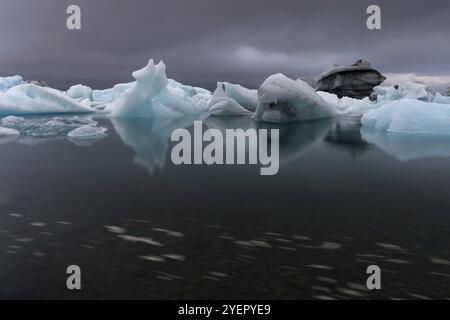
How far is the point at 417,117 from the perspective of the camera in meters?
18.8

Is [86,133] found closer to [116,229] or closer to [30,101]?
[116,229]

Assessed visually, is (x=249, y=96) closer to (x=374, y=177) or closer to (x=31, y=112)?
(x=31, y=112)

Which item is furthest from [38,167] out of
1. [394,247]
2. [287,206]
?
[394,247]

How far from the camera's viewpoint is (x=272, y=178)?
8656 mm

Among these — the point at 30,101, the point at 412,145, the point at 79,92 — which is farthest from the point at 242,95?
the point at 79,92

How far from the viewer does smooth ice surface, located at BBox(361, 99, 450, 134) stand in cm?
1816

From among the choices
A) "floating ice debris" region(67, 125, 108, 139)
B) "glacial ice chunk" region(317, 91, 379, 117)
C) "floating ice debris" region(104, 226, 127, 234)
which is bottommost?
"floating ice debris" region(104, 226, 127, 234)

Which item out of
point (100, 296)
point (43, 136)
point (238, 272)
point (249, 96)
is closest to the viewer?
point (100, 296)

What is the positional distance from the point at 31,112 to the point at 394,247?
98.1 ft

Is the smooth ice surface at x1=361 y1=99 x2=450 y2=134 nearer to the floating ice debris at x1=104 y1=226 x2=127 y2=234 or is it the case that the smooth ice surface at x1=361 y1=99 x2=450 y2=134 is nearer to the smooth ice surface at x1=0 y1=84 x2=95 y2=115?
Result: the floating ice debris at x1=104 y1=226 x2=127 y2=234

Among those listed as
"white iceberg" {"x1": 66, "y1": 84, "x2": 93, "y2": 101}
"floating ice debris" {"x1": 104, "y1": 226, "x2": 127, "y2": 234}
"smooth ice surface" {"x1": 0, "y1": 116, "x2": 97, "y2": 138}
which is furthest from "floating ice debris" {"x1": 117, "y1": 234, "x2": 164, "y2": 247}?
"white iceberg" {"x1": 66, "y1": 84, "x2": 93, "y2": 101}

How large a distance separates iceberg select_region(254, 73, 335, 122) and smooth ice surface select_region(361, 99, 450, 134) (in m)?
4.57

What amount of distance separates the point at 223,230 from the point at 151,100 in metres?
25.8

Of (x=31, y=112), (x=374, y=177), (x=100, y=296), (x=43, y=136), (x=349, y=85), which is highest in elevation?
(x=349, y=85)
